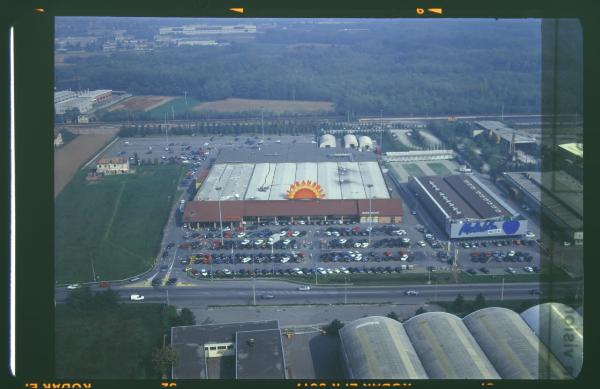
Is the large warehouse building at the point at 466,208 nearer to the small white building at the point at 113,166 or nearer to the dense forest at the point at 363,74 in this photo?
the dense forest at the point at 363,74

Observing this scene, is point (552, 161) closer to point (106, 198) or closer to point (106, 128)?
point (106, 198)

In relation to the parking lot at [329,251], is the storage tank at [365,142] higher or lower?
higher

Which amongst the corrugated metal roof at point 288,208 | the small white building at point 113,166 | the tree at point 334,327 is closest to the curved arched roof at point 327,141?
the corrugated metal roof at point 288,208

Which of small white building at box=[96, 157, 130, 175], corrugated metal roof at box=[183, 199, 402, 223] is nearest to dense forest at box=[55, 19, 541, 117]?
small white building at box=[96, 157, 130, 175]

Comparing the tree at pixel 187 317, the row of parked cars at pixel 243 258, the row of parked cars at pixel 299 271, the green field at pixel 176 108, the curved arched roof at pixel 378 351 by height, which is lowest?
the tree at pixel 187 317

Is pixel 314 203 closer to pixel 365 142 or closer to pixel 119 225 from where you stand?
pixel 119 225

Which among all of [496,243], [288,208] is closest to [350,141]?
[288,208]
